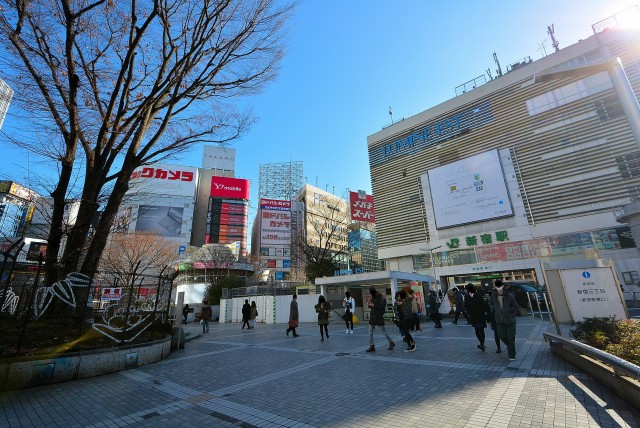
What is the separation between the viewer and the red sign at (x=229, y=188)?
73062mm

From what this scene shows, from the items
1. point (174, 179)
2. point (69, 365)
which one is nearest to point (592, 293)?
point (69, 365)

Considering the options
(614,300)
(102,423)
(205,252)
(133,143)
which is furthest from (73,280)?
(205,252)

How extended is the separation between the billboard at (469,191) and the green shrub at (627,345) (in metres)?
24.7

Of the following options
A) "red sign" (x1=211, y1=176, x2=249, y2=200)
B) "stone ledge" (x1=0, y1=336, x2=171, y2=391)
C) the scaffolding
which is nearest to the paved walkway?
"stone ledge" (x1=0, y1=336, x2=171, y2=391)

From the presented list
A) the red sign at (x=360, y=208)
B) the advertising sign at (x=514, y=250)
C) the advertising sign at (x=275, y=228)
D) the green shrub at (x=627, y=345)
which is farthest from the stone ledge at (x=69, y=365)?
the advertising sign at (x=275, y=228)

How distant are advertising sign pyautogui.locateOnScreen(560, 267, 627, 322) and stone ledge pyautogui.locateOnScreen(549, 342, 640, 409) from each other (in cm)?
333

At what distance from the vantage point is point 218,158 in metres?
80.8

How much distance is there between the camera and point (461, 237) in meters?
29.2

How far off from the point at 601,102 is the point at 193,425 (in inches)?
1330

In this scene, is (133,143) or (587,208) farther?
(587,208)

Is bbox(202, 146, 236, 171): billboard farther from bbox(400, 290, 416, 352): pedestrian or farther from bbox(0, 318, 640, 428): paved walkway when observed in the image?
bbox(0, 318, 640, 428): paved walkway

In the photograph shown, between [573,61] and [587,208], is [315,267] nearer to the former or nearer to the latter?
[587,208]

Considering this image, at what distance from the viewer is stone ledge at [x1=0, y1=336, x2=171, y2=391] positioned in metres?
4.82

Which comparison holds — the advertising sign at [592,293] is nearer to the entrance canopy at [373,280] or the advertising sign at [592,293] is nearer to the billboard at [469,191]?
the entrance canopy at [373,280]
